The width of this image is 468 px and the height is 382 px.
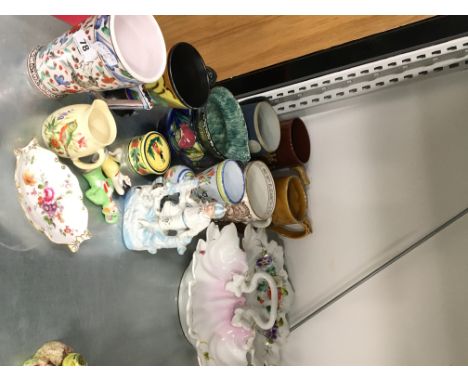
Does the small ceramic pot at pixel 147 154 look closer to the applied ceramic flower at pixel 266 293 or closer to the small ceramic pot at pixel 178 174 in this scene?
the small ceramic pot at pixel 178 174

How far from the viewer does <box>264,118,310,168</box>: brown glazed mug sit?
131 cm

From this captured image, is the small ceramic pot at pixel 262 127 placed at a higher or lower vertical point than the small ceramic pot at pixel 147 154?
lower

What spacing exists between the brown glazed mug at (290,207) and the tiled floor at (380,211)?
0.28 feet

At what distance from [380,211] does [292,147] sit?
0.30 metres

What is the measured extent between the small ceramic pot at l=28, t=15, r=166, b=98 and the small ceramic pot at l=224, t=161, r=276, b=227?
1.30 ft

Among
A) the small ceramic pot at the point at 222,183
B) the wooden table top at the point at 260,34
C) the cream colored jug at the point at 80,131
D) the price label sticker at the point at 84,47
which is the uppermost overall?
the price label sticker at the point at 84,47

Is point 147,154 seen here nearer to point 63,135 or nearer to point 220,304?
point 63,135

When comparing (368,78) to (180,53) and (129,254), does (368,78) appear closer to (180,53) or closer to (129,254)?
(180,53)

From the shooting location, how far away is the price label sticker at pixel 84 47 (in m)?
0.73

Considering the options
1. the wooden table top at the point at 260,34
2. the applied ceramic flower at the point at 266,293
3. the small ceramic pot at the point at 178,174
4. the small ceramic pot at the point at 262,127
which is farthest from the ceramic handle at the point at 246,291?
the wooden table top at the point at 260,34

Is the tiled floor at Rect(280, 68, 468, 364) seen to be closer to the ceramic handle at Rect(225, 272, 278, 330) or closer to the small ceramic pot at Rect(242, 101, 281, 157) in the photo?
the small ceramic pot at Rect(242, 101, 281, 157)

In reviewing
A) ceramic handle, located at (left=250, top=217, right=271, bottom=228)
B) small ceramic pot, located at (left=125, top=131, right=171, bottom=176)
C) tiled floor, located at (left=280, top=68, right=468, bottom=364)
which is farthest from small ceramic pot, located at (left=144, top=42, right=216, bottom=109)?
tiled floor, located at (left=280, top=68, right=468, bottom=364)

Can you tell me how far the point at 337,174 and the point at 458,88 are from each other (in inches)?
15.3

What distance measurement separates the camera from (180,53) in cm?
94
